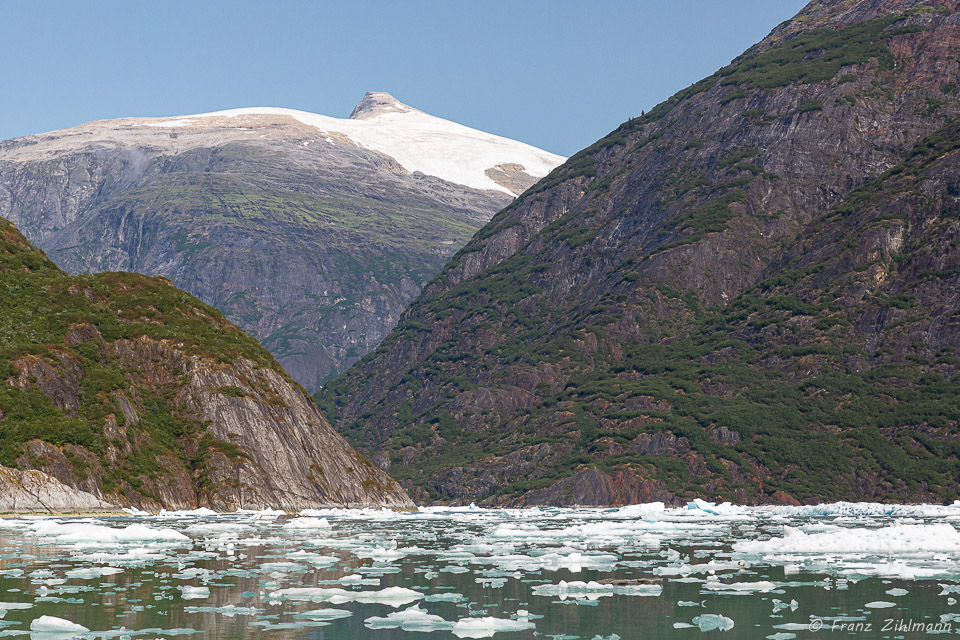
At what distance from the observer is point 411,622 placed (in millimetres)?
29969

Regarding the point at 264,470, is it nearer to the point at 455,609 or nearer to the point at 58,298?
the point at 58,298

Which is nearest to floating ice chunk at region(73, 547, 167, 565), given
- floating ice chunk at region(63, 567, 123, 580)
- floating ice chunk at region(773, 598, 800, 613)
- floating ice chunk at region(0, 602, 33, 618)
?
floating ice chunk at region(63, 567, 123, 580)

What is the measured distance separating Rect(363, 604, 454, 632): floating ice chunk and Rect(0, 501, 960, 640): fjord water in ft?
0.28

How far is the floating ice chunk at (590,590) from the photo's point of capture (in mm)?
35987

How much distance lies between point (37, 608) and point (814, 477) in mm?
186439

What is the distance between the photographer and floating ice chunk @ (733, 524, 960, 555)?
5334 cm

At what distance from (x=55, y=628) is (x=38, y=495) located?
6667 centimetres

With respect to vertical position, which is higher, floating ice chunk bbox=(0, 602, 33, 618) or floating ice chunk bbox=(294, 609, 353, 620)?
floating ice chunk bbox=(0, 602, 33, 618)

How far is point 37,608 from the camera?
3138cm

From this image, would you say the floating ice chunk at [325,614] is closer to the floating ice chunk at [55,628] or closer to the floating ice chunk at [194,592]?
the floating ice chunk at [194,592]

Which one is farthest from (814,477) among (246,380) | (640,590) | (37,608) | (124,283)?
(37,608)

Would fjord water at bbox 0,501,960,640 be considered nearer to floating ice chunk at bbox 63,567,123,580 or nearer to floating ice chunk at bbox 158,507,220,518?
floating ice chunk at bbox 63,567,123,580

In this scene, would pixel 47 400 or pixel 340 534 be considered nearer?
pixel 340 534

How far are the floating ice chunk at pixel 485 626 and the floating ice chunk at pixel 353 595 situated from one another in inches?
198
